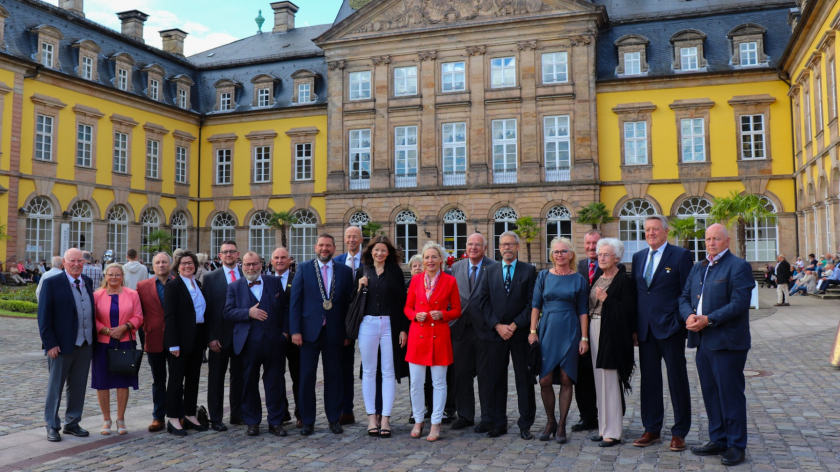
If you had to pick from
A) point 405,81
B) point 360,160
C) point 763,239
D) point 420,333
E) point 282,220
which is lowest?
point 420,333

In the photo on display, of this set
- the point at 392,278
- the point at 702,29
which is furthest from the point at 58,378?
the point at 702,29

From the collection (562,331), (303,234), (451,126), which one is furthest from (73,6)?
(562,331)

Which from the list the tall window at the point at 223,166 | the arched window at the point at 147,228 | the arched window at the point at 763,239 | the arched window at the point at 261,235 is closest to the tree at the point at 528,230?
the arched window at the point at 763,239

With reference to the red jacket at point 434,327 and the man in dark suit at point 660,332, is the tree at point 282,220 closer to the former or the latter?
the red jacket at point 434,327

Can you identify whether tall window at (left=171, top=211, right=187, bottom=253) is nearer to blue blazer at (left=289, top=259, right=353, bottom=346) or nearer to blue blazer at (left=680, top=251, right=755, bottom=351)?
blue blazer at (left=289, top=259, right=353, bottom=346)

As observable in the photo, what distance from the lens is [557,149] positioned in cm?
3203

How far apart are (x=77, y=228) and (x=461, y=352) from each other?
28.8 m

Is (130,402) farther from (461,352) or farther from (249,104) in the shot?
(249,104)

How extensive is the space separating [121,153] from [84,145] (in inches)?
82.3

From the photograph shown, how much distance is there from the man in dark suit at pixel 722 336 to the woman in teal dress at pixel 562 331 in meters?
0.89

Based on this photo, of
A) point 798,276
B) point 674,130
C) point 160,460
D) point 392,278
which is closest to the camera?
point 160,460

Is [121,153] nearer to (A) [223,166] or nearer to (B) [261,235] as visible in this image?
(A) [223,166]

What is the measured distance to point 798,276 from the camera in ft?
85.5

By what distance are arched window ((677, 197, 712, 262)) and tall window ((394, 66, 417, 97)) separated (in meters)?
13.4
